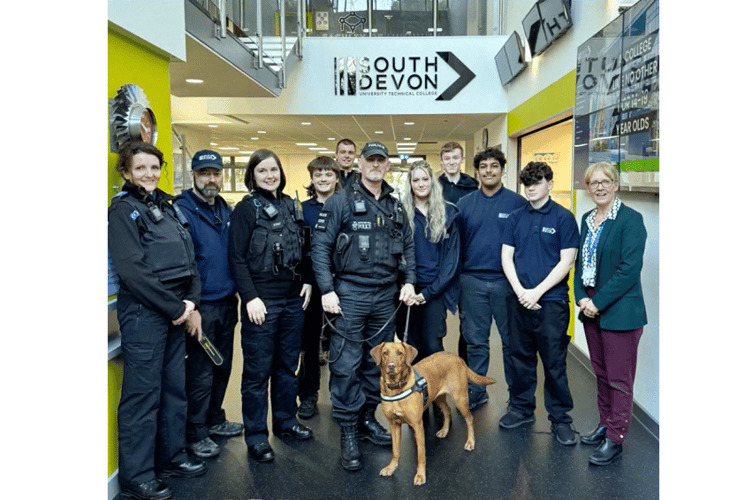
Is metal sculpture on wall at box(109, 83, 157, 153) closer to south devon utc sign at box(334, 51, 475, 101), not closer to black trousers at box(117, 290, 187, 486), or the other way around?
black trousers at box(117, 290, 187, 486)

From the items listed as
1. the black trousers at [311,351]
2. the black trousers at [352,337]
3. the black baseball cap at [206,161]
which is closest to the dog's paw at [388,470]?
the black trousers at [352,337]

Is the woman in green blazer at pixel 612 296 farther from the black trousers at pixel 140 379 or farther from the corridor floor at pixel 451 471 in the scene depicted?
the black trousers at pixel 140 379

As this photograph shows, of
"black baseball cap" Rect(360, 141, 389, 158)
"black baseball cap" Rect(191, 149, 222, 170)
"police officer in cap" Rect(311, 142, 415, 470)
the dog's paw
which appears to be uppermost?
"black baseball cap" Rect(360, 141, 389, 158)

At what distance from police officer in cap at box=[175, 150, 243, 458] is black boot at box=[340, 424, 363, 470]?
0.72 meters

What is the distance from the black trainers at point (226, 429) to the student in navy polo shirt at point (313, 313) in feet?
1.58

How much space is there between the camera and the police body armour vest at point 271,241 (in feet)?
10.8

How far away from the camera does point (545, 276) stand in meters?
3.61

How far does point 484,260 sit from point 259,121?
787 cm

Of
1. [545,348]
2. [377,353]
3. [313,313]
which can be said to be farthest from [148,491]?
[545,348]

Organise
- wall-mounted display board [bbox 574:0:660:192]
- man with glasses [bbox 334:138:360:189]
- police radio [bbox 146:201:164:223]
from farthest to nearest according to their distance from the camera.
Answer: man with glasses [bbox 334:138:360:189], wall-mounted display board [bbox 574:0:660:192], police radio [bbox 146:201:164:223]

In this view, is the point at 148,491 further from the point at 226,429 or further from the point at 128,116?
the point at 128,116

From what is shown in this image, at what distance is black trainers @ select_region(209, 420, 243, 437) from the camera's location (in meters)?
3.69

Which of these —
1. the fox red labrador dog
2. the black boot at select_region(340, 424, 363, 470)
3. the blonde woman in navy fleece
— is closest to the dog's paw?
the fox red labrador dog
